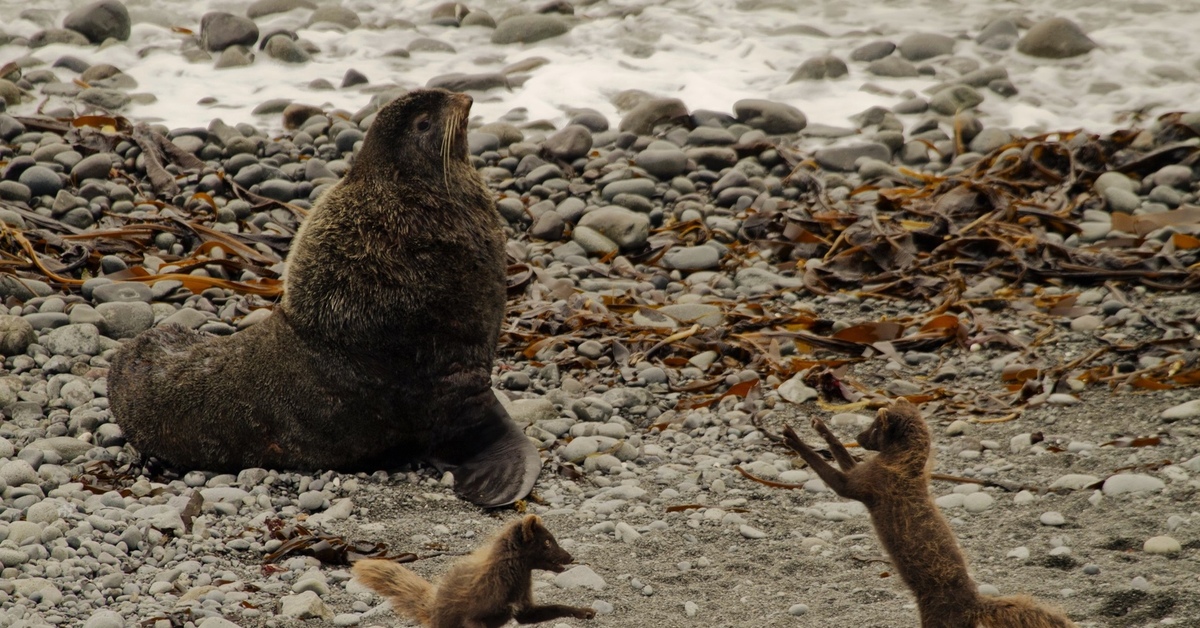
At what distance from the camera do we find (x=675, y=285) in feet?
27.6

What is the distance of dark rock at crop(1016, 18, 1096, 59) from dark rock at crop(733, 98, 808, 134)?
12.6 feet

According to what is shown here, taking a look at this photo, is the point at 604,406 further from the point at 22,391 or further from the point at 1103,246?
the point at 1103,246

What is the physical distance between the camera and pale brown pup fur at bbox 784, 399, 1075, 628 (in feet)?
10.3

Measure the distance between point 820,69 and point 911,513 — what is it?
10390 millimetres

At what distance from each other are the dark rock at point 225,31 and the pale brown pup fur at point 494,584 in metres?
12.0

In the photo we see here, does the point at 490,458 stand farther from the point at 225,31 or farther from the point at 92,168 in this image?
the point at 225,31

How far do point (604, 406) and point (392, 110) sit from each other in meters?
1.90

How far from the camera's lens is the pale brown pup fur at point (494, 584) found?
3.03m

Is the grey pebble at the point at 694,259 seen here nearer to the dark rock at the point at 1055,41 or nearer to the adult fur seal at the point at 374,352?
the adult fur seal at the point at 374,352

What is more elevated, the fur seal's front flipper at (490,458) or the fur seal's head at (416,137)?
the fur seal's head at (416,137)

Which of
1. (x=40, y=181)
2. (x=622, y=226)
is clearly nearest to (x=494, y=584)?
(x=622, y=226)

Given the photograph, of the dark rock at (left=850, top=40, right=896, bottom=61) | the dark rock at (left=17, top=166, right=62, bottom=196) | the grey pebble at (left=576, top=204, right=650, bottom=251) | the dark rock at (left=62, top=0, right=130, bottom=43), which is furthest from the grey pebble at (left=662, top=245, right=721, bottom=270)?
the dark rock at (left=62, top=0, right=130, bottom=43)

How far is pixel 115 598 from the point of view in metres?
4.27

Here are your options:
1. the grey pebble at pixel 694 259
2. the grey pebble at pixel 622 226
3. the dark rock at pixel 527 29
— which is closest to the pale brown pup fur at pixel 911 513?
the grey pebble at pixel 694 259
